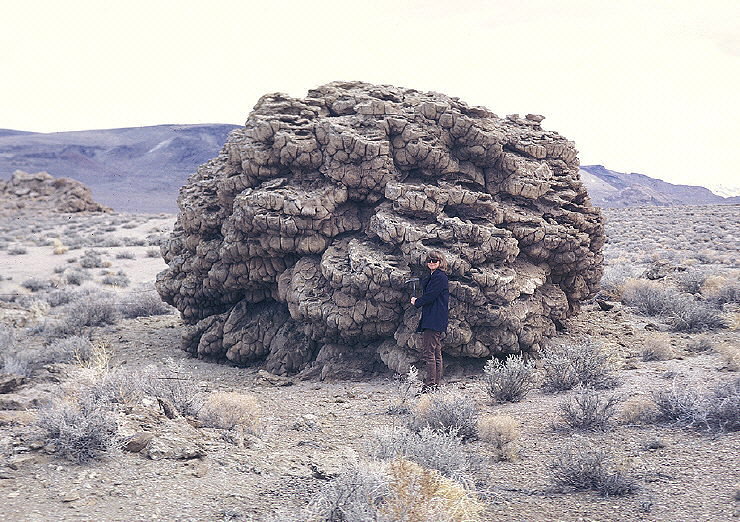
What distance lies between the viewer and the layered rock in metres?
48.2

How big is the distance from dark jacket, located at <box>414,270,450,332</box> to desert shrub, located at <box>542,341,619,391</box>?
4.78 ft

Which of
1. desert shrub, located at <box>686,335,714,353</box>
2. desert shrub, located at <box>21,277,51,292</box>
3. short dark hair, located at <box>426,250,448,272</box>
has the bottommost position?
desert shrub, located at <box>21,277,51,292</box>

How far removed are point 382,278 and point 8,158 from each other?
125138 mm

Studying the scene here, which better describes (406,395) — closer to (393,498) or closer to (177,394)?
(177,394)

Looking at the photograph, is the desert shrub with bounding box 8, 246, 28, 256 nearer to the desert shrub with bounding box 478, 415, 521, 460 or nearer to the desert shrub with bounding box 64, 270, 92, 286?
the desert shrub with bounding box 64, 270, 92, 286

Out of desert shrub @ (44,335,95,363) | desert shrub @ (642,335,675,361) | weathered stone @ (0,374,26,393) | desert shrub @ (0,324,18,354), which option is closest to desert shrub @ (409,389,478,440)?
desert shrub @ (642,335,675,361)

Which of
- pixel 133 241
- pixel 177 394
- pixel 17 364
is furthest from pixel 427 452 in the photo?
pixel 133 241

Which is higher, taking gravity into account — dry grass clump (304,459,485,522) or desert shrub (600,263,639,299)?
desert shrub (600,263,639,299)

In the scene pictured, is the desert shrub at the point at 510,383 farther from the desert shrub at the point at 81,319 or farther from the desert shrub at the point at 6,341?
the desert shrub at the point at 81,319

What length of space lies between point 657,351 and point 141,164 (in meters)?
124

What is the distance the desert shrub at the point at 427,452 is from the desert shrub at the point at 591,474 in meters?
0.79

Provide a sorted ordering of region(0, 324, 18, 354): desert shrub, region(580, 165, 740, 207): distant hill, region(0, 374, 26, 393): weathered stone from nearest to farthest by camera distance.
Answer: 1. region(0, 374, 26, 393): weathered stone
2. region(0, 324, 18, 354): desert shrub
3. region(580, 165, 740, 207): distant hill

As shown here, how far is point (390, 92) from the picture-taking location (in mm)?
10797

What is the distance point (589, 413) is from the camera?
20.7 feet
